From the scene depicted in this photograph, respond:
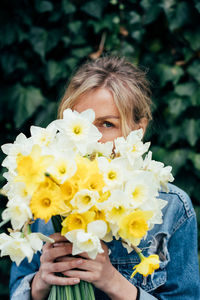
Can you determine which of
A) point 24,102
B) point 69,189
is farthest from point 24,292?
point 24,102

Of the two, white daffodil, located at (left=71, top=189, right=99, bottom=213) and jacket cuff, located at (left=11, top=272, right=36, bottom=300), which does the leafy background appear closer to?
jacket cuff, located at (left=11, top=272, right=36, bottom=300)

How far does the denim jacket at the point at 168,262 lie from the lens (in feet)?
3.15

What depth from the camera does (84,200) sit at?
596 millimetres

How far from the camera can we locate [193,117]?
1672 mm

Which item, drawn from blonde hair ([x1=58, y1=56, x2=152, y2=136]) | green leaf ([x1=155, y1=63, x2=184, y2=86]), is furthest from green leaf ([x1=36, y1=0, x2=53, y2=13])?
green leaf ([x1=155, y1=63, x2=184, y2=86])

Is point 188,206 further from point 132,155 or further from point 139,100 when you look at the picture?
point 132,155

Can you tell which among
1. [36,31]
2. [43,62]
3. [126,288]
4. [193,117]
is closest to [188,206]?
[126,288]

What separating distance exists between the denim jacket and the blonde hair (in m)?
0.32

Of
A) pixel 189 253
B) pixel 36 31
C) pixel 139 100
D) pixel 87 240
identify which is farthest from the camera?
pixel 36 31

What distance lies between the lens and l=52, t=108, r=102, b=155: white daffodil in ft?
2.06

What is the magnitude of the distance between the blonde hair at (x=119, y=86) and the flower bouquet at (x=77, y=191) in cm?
39

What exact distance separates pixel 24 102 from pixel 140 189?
1151 millimetres

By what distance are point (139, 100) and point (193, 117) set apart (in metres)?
0.59

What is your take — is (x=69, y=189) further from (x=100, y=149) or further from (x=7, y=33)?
(x=7, y=33)
